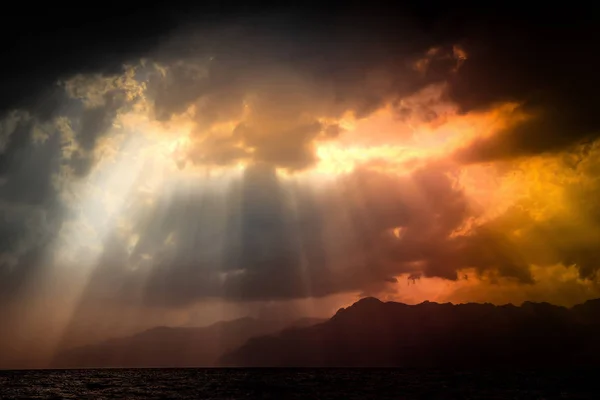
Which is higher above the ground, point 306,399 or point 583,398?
point 306,399

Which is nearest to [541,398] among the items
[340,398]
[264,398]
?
Result: [340,398]

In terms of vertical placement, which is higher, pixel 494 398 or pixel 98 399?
pixel 98 399

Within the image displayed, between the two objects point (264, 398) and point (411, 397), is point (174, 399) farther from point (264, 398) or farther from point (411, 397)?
point (411, 397)

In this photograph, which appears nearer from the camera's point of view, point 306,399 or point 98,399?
point 306,399

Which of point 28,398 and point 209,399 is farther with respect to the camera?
point 28,398

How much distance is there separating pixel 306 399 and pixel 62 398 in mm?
43132

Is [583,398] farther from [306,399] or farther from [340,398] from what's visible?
[306,399]

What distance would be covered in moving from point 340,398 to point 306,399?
5.81 meters

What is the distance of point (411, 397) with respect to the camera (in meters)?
62.9

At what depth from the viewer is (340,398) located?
62.3 meters

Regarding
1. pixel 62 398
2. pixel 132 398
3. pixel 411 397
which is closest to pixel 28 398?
pixel 62 398

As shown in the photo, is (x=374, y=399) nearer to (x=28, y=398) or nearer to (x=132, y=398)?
(x=132, y=398)

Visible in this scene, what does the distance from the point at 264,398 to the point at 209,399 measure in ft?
28.7

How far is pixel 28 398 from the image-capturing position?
68.8 m
